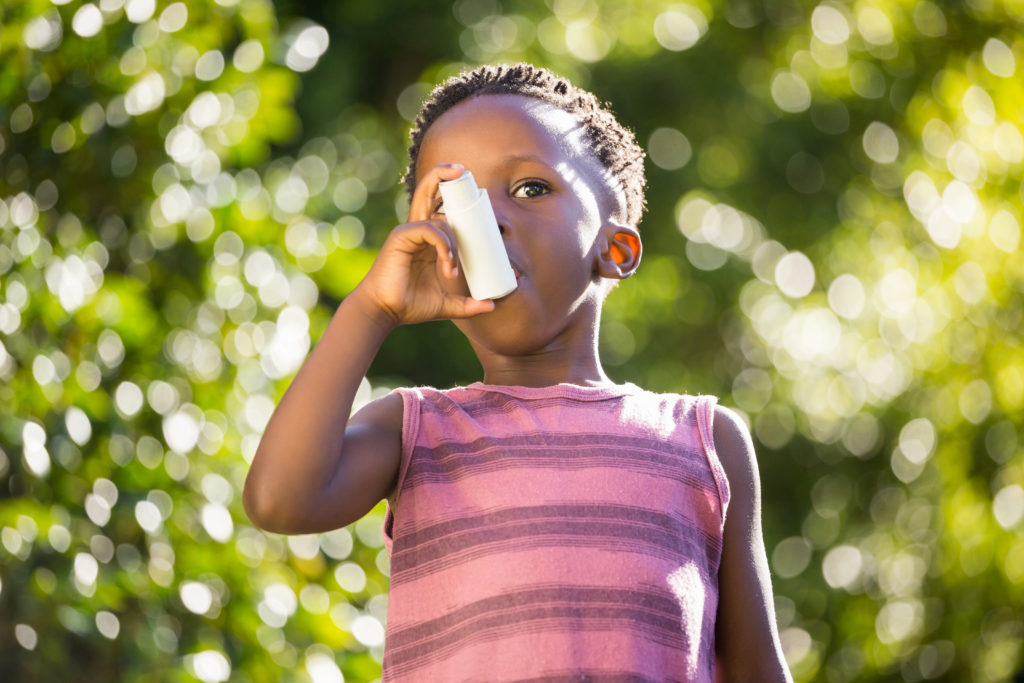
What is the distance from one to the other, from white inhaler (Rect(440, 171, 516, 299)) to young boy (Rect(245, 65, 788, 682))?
0.02 meters

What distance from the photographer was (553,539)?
1.21 metres

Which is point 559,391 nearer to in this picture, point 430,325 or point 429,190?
point 429,190

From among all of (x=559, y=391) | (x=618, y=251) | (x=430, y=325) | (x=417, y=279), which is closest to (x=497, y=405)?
(x=559, y=391)

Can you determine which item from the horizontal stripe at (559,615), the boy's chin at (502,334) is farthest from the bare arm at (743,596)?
the boy's chin at (502,334)

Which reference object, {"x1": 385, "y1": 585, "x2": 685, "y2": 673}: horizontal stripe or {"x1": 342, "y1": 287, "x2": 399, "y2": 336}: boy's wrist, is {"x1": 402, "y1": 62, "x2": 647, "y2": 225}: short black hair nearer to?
{"x1": 342, "y1": 287, "x2": 399, "y2": 336}: boy's wrist

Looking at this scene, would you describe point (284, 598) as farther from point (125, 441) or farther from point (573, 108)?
point (573, 108)

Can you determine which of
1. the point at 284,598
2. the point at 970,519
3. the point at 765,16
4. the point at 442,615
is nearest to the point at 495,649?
the point at 442,615

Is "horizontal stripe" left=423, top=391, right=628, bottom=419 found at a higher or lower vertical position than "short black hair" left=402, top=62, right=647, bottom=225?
lower

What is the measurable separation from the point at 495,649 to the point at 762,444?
392 centimetres

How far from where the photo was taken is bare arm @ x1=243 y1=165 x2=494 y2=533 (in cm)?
117

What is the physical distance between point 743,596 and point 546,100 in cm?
68

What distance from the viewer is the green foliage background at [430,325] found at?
186 centimetres

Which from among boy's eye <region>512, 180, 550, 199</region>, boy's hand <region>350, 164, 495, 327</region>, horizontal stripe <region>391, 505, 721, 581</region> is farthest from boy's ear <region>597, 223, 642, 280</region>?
horizontal stripe <region>391, 505, 721, 581</region>

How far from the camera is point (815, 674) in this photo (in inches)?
171
